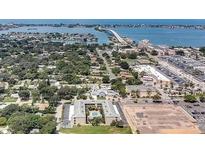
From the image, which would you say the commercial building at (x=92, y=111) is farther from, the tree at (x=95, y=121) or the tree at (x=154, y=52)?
the tree at (x=154, y=52)

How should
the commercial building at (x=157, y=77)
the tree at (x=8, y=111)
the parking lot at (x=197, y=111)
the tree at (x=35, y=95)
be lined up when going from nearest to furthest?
the tree at (x=8, y=111)
the parking lot at (x=197, y=111)
the tree at (x=35, y=95)
the commercial building at (x=157, y=77)

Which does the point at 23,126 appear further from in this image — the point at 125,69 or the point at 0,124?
the point at 125,69

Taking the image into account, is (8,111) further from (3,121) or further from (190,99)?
(190,99)

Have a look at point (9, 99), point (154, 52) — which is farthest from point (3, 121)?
point (154, 52)

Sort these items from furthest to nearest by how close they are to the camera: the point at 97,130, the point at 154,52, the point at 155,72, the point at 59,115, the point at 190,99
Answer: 1. the point at 154,52
2. the point at 155,72
3. the point at 190,99
4. the point at 59,115
5. the point at 97,130

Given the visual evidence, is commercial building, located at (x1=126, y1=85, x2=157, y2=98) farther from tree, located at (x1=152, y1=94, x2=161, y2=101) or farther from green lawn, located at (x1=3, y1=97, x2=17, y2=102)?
green lawn, located at (x1=3, y1=97, x2=17, y2=102)

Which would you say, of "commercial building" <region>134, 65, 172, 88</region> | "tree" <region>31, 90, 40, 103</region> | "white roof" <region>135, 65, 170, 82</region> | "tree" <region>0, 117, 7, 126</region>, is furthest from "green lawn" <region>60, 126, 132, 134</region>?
"white roof" <region>135, 65, 170, 82</region>

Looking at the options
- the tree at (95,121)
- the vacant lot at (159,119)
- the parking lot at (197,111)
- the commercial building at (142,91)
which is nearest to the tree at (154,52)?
the commercial building at (142,91)

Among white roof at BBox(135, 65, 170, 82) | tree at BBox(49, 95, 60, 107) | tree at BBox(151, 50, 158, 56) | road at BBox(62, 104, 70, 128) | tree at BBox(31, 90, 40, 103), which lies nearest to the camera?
road at BBox(62, 104, 70, 128)

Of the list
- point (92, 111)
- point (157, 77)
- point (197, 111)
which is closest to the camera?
point (92, 111)

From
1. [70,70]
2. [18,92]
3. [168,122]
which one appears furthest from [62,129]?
[70,70]

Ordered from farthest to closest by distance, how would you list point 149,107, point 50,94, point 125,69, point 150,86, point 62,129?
point 125,69 → point 150,86 → point 50,94 → point 149,107 → point 62,129
